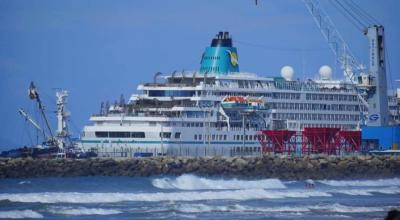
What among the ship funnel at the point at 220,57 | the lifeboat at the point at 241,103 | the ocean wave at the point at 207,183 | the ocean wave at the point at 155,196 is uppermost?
the ship funnel at the point at 220,57

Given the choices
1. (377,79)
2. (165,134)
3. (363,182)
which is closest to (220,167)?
(165,134)

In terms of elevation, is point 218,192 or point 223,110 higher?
point 223,110

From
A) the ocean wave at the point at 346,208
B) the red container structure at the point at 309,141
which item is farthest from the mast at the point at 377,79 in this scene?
the ocean wave at the point at 346,208

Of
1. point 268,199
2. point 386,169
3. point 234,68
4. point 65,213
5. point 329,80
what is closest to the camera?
point 65,213

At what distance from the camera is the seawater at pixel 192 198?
48875 mm

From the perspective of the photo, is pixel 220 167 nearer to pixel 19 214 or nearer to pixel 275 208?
pixel 275 208

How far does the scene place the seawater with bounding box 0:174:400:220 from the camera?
48.9 metres

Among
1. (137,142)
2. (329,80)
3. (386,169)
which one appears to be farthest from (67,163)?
(329,80)

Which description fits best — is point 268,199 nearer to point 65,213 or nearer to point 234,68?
point 65,213

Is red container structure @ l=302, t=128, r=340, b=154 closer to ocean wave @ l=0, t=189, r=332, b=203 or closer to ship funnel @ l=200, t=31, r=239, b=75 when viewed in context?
ship funnel @ l=200, t=31, r=239, b=75

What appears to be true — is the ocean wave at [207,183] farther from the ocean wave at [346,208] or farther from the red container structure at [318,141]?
the red container structure at [318,141]

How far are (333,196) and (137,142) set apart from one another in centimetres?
2327

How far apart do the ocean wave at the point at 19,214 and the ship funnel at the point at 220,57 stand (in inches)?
1752

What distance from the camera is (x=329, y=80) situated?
332 ft
